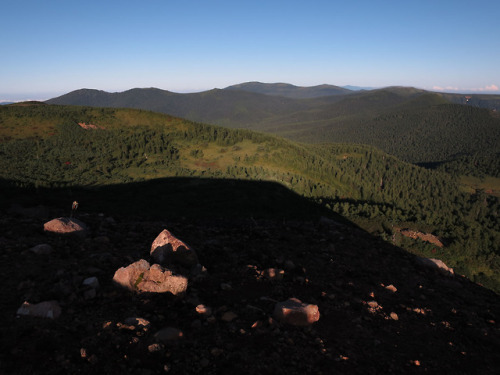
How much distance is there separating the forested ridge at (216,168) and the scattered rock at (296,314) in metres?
38.7

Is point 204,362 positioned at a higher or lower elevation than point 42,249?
lower

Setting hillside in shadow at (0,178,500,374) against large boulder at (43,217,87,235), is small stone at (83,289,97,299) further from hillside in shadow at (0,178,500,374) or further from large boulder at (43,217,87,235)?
large boulder at (43,217,87,235)

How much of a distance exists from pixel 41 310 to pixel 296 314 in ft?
23.2

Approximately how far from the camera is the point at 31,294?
7887 millimetres

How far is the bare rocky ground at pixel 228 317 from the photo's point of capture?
6371mm

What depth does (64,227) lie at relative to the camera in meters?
13.0

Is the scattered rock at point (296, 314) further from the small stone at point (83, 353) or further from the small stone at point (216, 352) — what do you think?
the small stone at point (83, 353)

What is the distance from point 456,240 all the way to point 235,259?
5828 cm

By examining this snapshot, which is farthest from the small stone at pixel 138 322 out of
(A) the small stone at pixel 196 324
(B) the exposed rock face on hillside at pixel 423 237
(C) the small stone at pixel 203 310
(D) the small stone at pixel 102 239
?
(B) the exposed rock face on hillside at pixel 423 237

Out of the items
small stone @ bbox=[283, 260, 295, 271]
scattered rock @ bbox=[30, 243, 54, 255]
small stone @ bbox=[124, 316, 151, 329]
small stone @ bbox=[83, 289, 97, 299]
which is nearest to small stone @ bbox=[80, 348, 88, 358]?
small stone @ bbox=[124, 316, 151, 329]

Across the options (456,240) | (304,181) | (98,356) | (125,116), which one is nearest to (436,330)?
(98,356)

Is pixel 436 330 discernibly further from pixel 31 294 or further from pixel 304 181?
pixel 304 181

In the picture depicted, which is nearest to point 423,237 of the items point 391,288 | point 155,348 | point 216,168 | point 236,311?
point 391,288

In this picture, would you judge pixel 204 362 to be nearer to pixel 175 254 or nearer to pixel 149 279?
pixel 149 279
